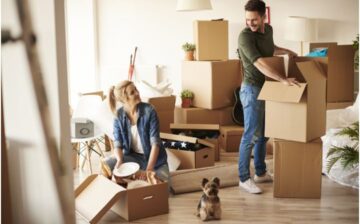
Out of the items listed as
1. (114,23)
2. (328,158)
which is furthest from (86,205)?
(114,23)

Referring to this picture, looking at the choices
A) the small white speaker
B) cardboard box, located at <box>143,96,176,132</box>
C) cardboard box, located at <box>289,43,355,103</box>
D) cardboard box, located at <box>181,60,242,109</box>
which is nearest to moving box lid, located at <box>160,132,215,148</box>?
cardboard box, located at <box>143,96,176,132</box>

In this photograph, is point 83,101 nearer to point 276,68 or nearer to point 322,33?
point 276,68

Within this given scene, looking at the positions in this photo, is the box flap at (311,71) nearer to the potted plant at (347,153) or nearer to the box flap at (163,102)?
the potted plant at (347,153)

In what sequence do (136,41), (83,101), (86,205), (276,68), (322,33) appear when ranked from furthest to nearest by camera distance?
1. (136,41)
2. (322,33)
3. (83,101)
4. (276,68)
5. (86,205)

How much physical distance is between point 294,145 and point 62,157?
197cm

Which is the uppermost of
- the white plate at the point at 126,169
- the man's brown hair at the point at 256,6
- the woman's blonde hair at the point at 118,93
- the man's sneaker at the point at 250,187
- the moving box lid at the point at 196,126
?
the man's brown hair at the point at 256,6

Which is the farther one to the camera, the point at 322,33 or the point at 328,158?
the point at 322,33

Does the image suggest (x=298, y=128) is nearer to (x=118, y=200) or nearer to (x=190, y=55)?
(x=118, y=200)

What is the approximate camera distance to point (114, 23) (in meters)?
6.04

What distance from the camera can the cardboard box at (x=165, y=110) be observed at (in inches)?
191

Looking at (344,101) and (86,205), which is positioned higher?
(344,101)

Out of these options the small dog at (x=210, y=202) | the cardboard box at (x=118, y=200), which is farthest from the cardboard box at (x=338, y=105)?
the cardboard box at (x=118, y=200)

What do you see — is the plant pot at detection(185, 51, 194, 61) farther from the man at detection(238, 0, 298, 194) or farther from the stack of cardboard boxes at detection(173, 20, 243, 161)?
the man at detection(238, 0, 298, 194)

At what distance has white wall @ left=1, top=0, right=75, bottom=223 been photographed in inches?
74.6
